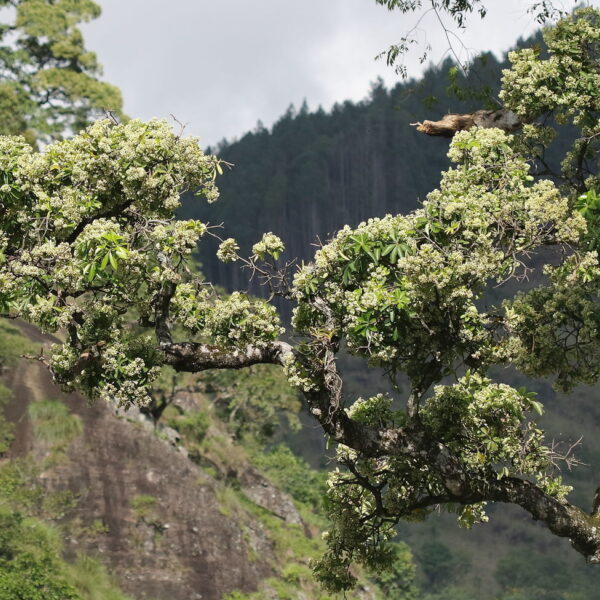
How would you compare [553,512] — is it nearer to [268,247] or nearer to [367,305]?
[367,305]

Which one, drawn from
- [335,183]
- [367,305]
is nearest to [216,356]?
[367,305]

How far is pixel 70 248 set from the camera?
39.5ft

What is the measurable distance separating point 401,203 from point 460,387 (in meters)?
107

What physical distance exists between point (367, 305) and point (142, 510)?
877 inches

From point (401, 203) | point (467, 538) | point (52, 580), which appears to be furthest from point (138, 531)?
point (401, 203)

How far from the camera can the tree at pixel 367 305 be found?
37.2 ft

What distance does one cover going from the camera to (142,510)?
31375 mm

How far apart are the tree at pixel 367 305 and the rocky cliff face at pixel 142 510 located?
17.0 metres

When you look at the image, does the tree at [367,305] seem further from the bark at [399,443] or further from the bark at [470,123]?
the bark at [470,123]

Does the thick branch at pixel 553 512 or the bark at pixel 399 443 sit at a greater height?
the bark at pixel 399 443

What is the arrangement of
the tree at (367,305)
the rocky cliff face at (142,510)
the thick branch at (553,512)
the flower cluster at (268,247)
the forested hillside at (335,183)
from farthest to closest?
the forested hillside at (335,183) < the rocky cliff face at (142,510) < the thick branch at (553,512) < the flower cluster at (268,247) < the tree at (367,305)

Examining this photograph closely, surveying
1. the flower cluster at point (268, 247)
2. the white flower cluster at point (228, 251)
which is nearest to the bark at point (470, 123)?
the flower cluster at point (268, 247)

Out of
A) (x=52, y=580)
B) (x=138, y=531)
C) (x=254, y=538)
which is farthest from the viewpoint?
(x=254, y=538)

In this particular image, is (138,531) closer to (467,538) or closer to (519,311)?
(519,311)
